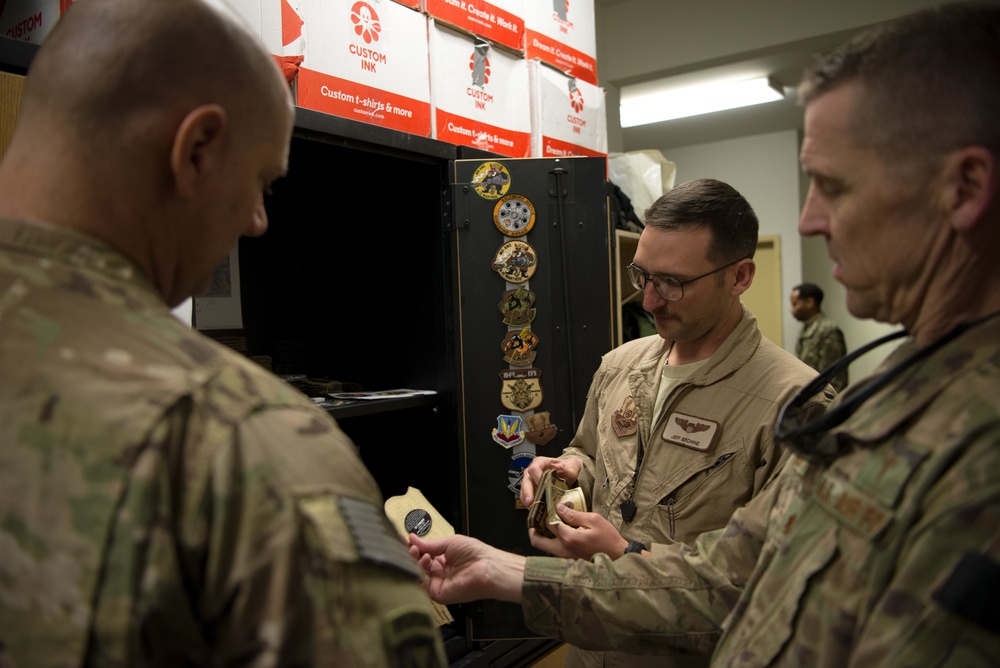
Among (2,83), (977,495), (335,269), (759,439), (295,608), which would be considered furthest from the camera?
(335,269)

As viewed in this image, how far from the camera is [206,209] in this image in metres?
0.65

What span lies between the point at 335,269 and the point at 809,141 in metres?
1.66

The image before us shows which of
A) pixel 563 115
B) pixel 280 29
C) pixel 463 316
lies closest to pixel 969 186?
pixel 463 316

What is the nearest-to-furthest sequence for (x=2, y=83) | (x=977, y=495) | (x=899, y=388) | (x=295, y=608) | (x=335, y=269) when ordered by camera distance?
(x=295, y=608)
(x=977, y=495)
(x=899, y=388)
(x=2, y=83)
(x=335, y=269)

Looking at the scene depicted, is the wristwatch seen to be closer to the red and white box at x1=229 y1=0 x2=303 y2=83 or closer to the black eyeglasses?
the black eyeglasses

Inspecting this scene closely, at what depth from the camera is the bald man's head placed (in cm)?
59

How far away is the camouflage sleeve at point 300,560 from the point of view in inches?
20.0

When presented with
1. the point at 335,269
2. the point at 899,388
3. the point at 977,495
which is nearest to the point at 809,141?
the point at 899,388

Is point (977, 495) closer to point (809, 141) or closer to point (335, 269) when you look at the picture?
point (809, 141)

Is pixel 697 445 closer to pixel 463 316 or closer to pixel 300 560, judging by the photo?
pixel 463 316

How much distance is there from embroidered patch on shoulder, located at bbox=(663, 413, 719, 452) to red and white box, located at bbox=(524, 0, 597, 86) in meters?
1.45

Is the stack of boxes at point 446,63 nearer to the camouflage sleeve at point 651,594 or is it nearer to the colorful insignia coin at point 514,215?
the colorful insignia coin at point 514,215

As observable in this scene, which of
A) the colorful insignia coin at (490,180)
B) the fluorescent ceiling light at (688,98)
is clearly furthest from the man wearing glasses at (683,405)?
the fluorescent ceiling light at (688,98)

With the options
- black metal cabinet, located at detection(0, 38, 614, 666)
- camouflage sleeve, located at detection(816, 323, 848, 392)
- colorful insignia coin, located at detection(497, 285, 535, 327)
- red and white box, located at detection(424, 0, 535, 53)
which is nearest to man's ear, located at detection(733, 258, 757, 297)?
black metal cabinet, located at detection(0, 38, 614, 666)
